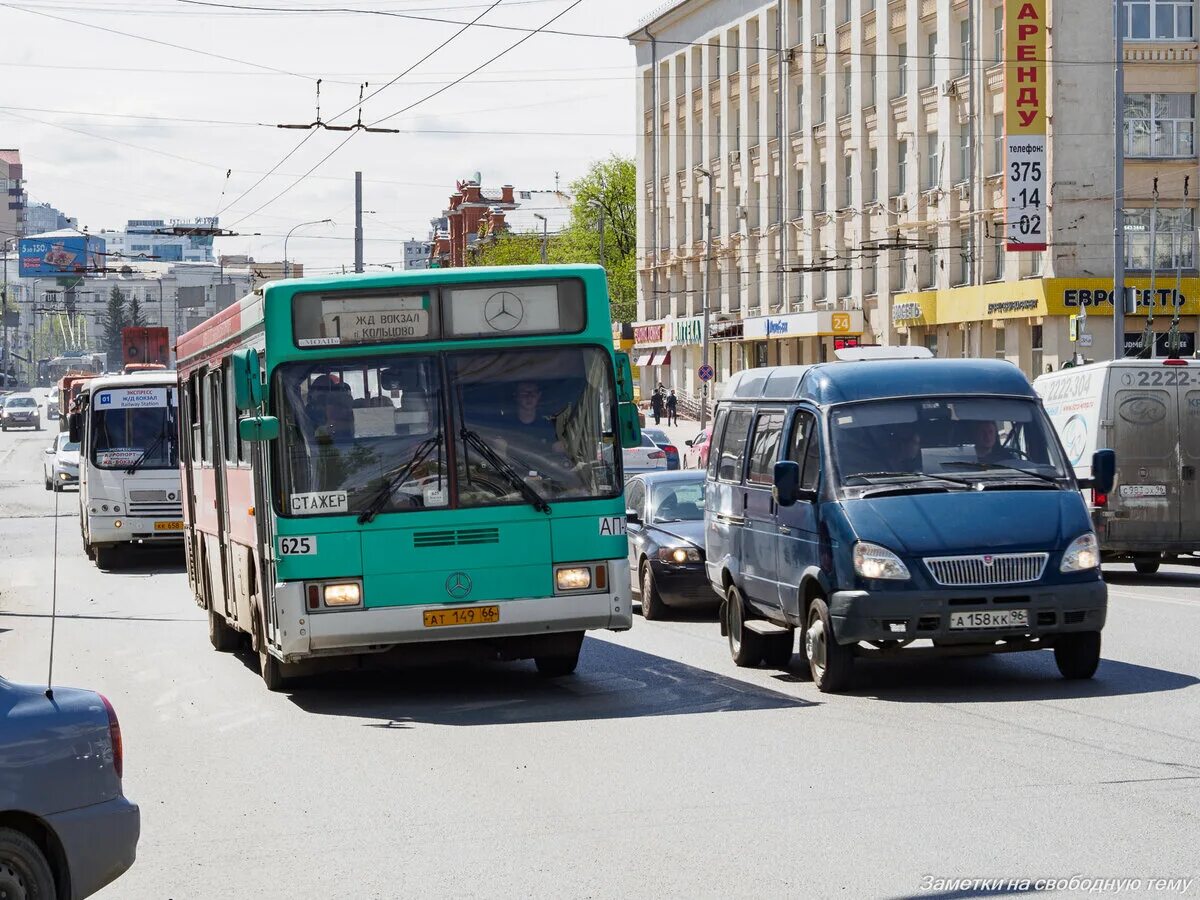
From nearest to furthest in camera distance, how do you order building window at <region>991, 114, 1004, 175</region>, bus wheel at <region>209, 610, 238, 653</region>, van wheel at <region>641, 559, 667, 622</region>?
bus wheel at <region>209, 610, 238, 653</region>, van wheel at <region>641, 559, 667, 622</region>, building window at <region>991, 114, 1004, 175</region>

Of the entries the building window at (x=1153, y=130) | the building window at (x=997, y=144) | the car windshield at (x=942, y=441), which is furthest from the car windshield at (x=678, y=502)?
the building window at (x=997, y=144)

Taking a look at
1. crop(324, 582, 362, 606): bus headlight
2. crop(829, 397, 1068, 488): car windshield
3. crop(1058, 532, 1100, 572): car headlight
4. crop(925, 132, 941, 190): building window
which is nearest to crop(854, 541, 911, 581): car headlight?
crop(829, 397, 1068, 488): car windshield

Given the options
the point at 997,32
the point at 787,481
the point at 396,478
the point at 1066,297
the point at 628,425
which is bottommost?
the point at 787,481

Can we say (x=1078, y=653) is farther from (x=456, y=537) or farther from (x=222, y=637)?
(x=222, y=637)

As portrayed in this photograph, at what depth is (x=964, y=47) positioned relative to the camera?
54938mm

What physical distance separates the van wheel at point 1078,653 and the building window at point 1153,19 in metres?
41.6

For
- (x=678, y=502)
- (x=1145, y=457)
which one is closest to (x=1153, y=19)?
(x=1145, y=457)

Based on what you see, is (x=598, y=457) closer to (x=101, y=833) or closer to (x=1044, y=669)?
(x=1044, y=669)

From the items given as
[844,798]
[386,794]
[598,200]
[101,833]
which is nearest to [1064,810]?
[844,798]

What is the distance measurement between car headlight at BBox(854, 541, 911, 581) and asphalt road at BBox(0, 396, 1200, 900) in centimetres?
79

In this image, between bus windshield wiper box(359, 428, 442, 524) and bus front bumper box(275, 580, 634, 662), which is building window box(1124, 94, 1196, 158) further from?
bus windshield wiper box(359, 428, 442, 524)

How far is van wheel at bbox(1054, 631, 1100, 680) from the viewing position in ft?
40.4

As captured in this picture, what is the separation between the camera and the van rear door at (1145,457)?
72.8 ft

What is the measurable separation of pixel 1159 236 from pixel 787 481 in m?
41.3
